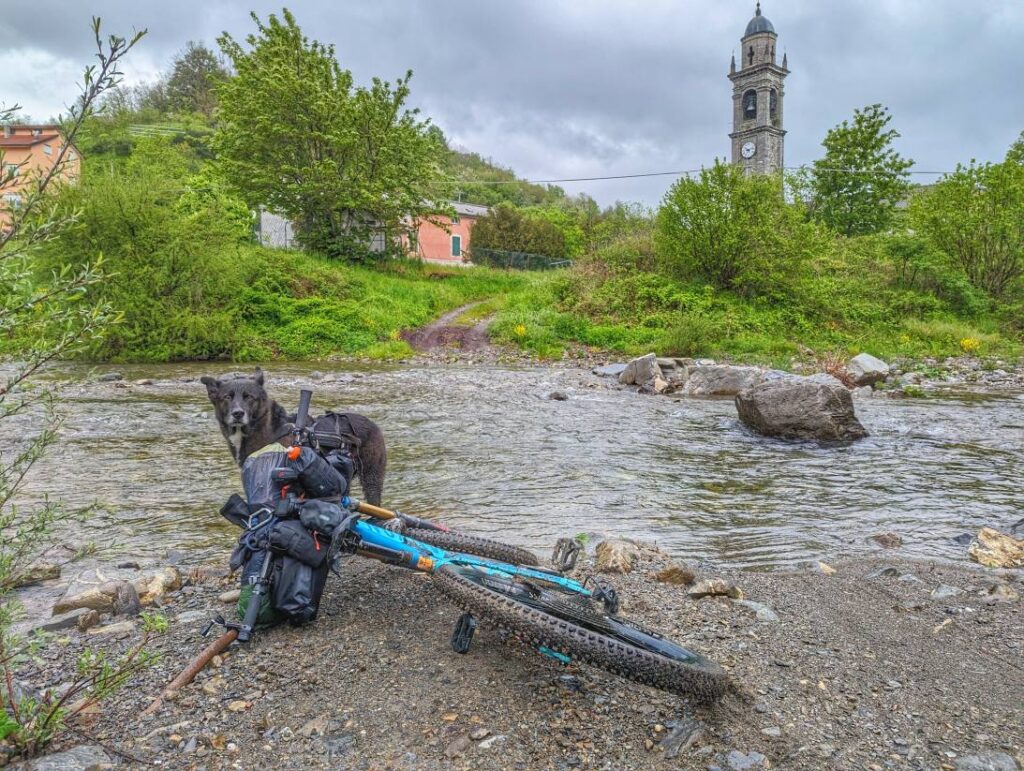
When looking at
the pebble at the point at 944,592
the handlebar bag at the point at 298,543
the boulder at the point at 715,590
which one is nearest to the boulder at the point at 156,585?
the handlebar bag at the point at 298,543

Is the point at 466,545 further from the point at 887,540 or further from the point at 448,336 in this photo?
the point at 448,336

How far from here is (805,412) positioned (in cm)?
1007

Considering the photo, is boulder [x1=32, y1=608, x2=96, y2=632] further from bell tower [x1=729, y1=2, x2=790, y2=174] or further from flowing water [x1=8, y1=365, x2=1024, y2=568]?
bell tower [x1=729, y1=2, x2=790, y2=174]

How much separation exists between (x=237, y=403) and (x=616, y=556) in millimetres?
3321

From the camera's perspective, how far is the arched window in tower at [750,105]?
75188 millimetres

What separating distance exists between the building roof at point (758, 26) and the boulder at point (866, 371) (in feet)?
253

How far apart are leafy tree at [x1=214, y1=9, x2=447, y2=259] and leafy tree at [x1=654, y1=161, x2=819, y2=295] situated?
14.4 meters

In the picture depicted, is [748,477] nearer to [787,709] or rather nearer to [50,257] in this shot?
[787,709]

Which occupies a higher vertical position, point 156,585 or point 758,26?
point 758,26

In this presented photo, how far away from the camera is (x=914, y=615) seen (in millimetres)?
3867

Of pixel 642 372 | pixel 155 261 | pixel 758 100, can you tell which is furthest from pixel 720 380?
pixel 758 100

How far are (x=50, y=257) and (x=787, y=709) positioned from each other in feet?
72.5

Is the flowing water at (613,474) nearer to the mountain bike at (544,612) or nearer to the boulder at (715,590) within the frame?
the boulder at (715,590)

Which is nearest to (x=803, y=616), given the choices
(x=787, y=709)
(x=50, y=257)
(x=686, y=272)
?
(x=787, y=709)
